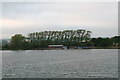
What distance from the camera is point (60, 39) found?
10975cm

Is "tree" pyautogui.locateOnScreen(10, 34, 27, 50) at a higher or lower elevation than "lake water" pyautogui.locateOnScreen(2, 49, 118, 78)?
higher

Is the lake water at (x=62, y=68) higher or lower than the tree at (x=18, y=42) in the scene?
lower

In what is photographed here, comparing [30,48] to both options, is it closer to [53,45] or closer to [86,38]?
[53,45]

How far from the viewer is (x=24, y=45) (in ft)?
330

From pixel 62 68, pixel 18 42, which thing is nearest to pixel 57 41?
pixel 18 42

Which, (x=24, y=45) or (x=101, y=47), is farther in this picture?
(x=101, y=47)

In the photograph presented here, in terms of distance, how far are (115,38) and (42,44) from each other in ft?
107

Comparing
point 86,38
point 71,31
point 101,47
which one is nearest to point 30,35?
point 71,31

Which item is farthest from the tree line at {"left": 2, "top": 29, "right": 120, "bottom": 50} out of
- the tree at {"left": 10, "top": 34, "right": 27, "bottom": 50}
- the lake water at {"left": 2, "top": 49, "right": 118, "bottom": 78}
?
the lake water at {"left": 2, "top": 49, "right": 118, "bottom": 78}

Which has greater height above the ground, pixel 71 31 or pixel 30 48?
pixel 71 31

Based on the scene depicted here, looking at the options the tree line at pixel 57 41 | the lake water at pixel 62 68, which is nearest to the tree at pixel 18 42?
the tree line at pixel 57 41

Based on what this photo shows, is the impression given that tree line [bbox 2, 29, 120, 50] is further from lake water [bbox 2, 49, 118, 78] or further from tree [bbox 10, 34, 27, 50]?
lake water [bbox 2, 49, 118, 78]

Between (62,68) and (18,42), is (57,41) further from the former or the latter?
(62,68)

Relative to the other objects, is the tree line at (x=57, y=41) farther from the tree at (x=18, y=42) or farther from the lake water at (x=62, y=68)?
the lake water at (x=62, y=68)
